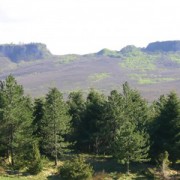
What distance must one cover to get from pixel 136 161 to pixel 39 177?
16.8 m

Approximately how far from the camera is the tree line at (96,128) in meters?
56.0

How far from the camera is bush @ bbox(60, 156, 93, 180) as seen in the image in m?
50.0

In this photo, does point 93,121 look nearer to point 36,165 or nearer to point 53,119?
point 53,119

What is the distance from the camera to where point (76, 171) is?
166 ft

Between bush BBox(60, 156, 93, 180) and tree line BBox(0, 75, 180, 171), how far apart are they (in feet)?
15.0

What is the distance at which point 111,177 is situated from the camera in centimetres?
5412

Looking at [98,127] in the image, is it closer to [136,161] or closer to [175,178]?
[136,161]

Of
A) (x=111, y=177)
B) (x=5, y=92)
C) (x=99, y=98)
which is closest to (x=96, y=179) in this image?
(x=111, y=177)

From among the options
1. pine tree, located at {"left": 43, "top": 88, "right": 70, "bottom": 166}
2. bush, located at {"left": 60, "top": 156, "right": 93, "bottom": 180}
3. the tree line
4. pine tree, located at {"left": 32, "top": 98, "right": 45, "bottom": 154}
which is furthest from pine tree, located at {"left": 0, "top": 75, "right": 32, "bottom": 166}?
bush, located at {"left": 60, "top": 156, "right": 93, "bottom": 180}

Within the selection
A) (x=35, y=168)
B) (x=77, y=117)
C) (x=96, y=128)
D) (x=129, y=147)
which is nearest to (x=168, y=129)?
(x=129, y=147)

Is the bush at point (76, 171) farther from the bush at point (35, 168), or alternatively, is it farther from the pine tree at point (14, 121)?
the pine tree at point (14, 121)

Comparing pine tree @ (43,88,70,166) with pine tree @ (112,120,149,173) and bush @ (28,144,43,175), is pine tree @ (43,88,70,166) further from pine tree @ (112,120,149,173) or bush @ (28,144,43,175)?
pine tree @ (112,120,149,173)

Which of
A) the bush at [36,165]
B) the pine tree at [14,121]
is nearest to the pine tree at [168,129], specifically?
the bush at [36,165]

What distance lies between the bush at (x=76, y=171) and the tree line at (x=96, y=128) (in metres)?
4.56
